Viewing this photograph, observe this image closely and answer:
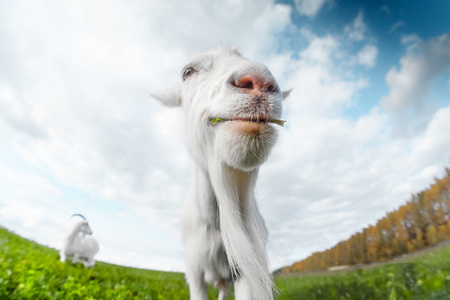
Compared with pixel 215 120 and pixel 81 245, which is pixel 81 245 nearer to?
pixel 81 245

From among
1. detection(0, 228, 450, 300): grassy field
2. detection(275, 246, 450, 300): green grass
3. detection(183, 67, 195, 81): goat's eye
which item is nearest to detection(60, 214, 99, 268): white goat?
detection(0, 228, 450, 300): grassy field

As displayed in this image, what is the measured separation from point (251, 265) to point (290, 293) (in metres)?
1.62

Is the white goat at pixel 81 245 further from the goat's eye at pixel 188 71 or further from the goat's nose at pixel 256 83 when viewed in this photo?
the goat's nose at pixel 256 83

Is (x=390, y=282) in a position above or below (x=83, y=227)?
below

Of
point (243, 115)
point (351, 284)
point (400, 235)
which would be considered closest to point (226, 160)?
point (243, 115)

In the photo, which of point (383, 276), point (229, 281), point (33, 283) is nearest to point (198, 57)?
point (229, 281)

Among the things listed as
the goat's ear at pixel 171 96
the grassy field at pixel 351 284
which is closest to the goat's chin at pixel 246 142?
the grassy field at pixel 351 284

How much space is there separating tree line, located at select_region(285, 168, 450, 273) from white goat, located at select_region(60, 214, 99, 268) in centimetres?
378

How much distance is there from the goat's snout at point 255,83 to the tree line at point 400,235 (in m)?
1.43

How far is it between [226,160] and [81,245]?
424 cm

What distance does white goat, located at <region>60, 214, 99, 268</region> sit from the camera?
4.21 metres

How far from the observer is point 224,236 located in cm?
170

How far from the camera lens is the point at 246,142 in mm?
1297

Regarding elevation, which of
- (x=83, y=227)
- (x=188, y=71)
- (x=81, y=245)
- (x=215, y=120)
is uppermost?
(x=188, y=71)
